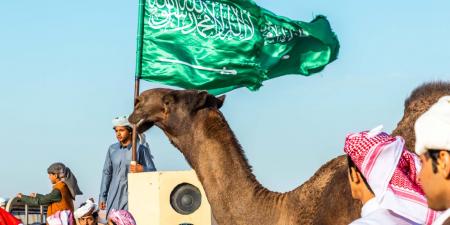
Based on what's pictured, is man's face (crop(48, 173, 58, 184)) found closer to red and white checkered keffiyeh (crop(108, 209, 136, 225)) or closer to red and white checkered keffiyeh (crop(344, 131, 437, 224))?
red and white checkered keffiyeh (crop(108, 209, 136, 225))

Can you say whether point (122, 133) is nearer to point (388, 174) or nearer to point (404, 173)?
point (404, 173)

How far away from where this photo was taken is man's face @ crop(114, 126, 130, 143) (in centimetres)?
1281

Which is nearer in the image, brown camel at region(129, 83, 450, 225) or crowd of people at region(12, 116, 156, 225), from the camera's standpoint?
brown camel at region(129, 83, 450, 225)

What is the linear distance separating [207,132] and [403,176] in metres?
5.71

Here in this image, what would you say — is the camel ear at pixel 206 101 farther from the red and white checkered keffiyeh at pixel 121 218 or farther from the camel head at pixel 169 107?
the red and white checkered keffiyeh at pixel 121 218

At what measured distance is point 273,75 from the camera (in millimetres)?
14430

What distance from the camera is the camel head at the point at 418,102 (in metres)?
8.72

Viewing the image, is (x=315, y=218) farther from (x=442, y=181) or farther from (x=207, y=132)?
(x=442, y=181)

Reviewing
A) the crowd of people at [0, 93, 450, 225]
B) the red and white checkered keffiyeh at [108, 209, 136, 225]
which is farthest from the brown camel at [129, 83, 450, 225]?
the crowd of people at [0, 93, 450, 225]

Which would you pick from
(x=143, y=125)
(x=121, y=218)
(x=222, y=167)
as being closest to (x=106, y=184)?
(x=121, y=218)

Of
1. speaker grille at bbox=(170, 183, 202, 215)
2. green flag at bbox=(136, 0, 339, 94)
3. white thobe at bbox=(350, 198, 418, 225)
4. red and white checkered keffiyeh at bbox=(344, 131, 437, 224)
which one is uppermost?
green flag at bbox=(136, 0, 339, 94)

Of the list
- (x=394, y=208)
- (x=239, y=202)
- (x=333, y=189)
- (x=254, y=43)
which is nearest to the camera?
(x=394, y=208)

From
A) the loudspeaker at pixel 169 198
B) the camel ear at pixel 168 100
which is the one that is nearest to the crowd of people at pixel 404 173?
the camel ear at pixel 168 100

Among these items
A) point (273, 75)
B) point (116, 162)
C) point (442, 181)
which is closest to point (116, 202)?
point (116, 162)
